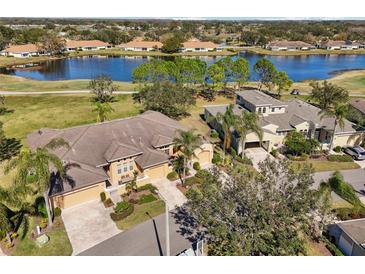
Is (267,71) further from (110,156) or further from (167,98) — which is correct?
(110,156)

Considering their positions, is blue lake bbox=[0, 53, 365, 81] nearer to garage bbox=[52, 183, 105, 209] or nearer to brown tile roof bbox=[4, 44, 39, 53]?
brown tile roof bbox=[4, 44, 39, 53]

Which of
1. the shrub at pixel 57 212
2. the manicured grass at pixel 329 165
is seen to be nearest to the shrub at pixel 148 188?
the shrub at pixel 57 212

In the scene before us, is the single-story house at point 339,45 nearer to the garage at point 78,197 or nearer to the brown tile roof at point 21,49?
the brown tile roof at point 21,49

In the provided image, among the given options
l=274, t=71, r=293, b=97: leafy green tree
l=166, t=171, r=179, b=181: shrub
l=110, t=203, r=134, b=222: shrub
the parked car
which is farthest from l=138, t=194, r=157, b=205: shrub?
l=274, t=71, r=293, b=97: leafy green tree

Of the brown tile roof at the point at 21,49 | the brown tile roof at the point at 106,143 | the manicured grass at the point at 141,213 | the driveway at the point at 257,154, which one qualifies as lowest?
the manicured grass at the point at 141,213

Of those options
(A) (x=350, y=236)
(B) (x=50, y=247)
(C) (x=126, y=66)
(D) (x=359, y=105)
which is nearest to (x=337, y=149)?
(D) (x=359, y=105)

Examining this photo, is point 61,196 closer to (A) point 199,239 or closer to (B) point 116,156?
(B) point 116,156

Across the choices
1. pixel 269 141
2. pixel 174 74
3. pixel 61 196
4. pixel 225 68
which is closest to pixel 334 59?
pixel 225 68
